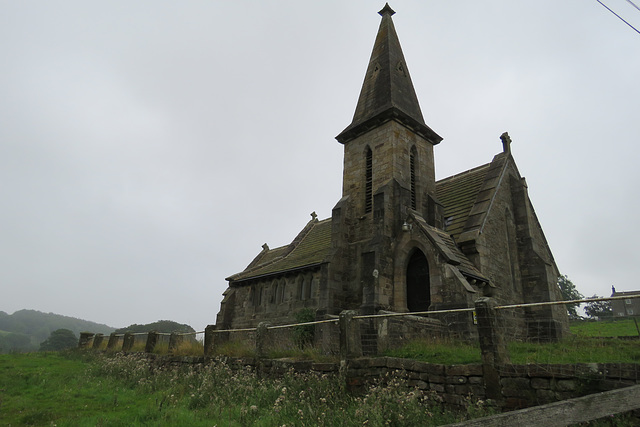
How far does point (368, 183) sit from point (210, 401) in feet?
42.7

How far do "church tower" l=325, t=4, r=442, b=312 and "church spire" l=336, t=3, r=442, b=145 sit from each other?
0.05 meters

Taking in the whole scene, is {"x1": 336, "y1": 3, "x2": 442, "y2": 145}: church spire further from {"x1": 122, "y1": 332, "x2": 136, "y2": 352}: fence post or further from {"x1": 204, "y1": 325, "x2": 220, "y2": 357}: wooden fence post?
{"x1": 122, "y1": 332, "x2": 136, "y2": 352}: fence post

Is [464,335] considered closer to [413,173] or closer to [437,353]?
[437,353]

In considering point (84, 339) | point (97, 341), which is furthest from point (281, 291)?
point (84, 339)

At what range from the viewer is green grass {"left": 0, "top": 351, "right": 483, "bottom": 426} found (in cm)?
669

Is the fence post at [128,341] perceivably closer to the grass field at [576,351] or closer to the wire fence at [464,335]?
the wire fence at [464,335]

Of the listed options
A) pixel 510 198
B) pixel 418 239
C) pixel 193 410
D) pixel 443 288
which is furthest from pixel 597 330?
pixel 510 198

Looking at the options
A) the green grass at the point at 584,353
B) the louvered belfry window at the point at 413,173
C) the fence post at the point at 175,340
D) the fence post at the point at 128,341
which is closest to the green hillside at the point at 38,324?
the fence post at the point at 128,341

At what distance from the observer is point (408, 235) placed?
1603 centimetres

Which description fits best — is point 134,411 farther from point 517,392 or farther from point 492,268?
point 492,268

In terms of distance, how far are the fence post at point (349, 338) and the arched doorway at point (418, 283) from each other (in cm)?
648

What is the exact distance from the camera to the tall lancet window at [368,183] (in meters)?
19.0

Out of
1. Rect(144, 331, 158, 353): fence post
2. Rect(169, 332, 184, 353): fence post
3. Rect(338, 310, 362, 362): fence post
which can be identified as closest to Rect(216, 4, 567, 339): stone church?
Rect(338, 310, 362, 362): fence post

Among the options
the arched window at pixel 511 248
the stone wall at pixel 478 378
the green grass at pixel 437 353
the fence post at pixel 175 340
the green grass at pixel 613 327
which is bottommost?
the stone wall at pixel 478 378
